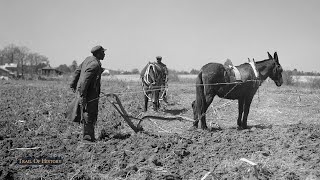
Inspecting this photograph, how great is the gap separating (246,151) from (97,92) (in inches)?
137

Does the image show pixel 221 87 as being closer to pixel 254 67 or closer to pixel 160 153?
pixel 254 67

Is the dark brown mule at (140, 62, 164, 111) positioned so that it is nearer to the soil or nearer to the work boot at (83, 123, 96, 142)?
the soil

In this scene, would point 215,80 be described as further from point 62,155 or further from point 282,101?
point 282,101

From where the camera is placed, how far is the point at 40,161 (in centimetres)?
596

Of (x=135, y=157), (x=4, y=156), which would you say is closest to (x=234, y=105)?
(x=135, y=157)

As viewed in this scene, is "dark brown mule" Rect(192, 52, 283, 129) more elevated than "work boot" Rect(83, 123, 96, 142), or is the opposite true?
"dark brown mule" Rect(192, 52, 283, 129)

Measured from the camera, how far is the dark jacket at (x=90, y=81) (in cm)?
682

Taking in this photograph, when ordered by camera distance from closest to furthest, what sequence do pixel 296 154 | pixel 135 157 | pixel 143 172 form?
pixel 143 172 < pixel 296 154 < pixel 135 157

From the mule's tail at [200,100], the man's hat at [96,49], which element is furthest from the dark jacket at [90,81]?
the mule's tail at [200,100]

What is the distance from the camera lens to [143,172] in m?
5.24

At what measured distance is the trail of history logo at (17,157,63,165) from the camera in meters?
5.88

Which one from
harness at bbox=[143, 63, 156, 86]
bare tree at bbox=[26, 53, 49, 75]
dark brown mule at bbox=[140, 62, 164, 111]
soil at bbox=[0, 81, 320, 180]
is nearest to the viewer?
soil at bbox=[0, 81, 320, 180]

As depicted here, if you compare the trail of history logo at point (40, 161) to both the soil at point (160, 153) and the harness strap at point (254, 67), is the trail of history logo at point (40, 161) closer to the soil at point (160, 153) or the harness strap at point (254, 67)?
the soil at point (160, 153)

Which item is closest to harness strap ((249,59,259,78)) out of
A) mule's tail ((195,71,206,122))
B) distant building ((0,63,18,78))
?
mule's tail ((195,71,206,122))
